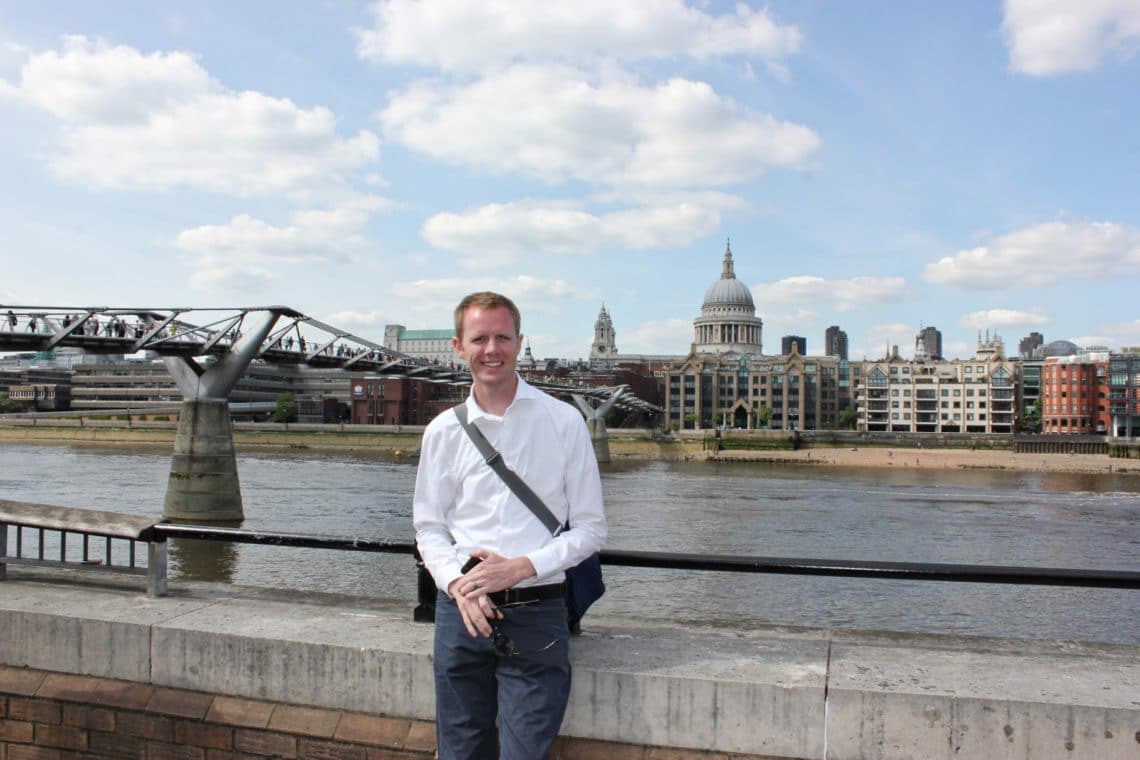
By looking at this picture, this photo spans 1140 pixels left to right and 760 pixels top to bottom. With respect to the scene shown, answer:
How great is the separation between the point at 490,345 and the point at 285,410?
497 ft

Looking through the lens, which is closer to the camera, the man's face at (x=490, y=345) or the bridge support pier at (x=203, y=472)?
the man's face at (x=490, y=345)

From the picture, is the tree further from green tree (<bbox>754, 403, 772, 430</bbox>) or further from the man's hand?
the man's hand

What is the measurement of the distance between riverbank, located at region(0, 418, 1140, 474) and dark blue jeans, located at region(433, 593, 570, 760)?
300 feet

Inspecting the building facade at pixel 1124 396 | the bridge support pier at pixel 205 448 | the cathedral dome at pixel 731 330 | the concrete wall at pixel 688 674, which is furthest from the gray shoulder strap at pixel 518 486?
the cathedral dome at pixel 731 330

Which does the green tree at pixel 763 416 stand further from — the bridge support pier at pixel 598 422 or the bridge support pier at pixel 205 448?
the bridge support pier at pixel 205 448

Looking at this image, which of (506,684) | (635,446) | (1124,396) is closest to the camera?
(506,684)

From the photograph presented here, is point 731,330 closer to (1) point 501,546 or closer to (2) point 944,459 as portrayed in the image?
(2) point 944,459

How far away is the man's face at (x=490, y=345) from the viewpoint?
12.5 ft

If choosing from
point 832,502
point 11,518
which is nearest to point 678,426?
point 832,502

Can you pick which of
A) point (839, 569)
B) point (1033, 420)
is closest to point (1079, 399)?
point (1033, 420)

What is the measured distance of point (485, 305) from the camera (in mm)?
3854

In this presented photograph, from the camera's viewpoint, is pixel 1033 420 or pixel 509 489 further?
pixel 1033 420

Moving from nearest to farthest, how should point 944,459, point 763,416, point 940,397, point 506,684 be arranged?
point 506,684
point 944,459
point 940,397
point 763,416

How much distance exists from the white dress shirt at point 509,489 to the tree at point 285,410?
149m
